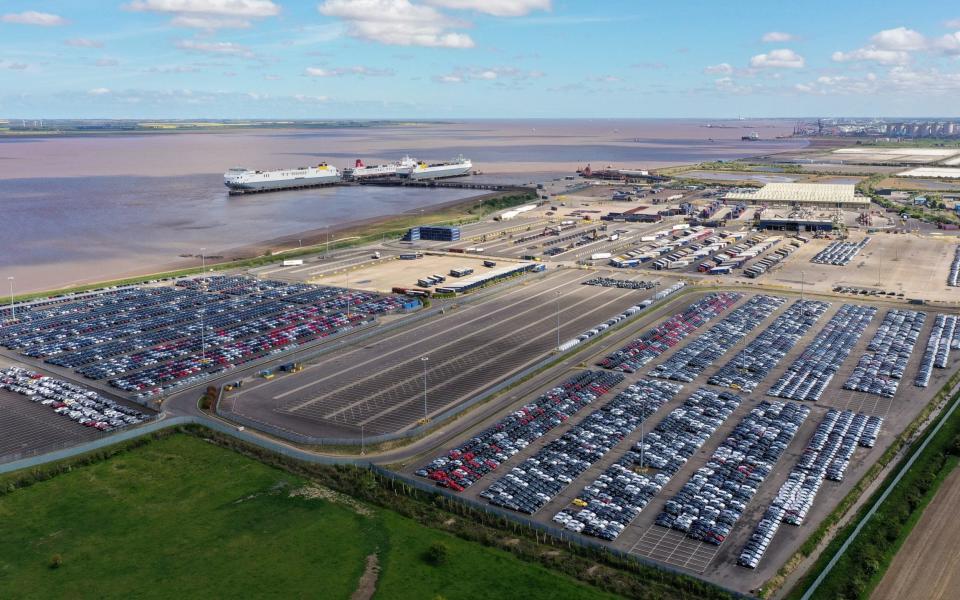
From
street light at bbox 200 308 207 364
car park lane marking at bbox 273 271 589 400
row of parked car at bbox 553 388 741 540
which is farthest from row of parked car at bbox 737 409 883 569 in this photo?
street light at bbox 200 308 207 364

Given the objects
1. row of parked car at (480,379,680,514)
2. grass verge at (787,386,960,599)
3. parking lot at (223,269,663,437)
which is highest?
parking lot at (223,269,663,437)

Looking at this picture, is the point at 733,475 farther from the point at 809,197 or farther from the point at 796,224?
the point at 809,197

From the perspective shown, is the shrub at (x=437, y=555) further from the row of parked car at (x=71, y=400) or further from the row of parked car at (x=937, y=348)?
the row of parked car at (x=937, y=348)

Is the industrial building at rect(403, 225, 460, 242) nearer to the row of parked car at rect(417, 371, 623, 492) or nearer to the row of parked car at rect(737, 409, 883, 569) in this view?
the row of parked car at rect(417, 371, 623, 492)

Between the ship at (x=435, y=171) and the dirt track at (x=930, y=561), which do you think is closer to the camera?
the dirt track at (x=930, y=561)

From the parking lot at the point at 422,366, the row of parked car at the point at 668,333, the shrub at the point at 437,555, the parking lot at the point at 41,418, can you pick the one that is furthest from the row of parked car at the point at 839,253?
the parking lot at the point at 41,418

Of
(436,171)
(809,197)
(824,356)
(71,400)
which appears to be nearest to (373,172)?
(436,171)

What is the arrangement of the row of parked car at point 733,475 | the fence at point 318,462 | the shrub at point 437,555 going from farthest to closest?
the row of parked car at point 733,475 < the fence at point 318,462 < the shrub at point 437,555
